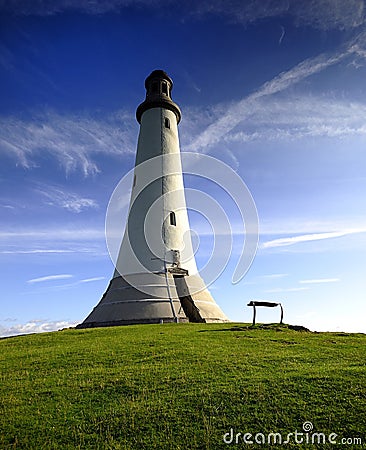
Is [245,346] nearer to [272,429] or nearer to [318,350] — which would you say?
[318,350]

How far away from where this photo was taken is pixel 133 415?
9.73 metres

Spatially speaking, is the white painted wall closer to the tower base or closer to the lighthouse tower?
the lighthouse tower

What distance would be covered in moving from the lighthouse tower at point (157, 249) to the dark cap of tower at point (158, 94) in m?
0.10

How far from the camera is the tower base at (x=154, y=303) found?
2759 centimetres

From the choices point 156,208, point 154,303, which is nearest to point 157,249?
point 156,208

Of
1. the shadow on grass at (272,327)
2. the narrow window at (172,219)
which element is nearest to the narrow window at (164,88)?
the narrow window at (172,219)

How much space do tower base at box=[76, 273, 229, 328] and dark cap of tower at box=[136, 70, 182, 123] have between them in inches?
677

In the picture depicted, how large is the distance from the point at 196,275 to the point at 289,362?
1832 cm

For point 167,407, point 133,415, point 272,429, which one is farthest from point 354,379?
point 133,415

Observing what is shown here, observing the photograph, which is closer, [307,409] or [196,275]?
[307,409]

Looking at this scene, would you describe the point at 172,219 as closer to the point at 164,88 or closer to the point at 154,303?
the point at 154,303

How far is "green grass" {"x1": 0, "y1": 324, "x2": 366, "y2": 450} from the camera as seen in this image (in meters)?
8.95

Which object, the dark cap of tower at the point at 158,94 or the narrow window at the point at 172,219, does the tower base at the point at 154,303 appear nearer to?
the narrow window at the point at 172,219

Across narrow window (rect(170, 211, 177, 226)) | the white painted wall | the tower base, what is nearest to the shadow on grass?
the tower base
